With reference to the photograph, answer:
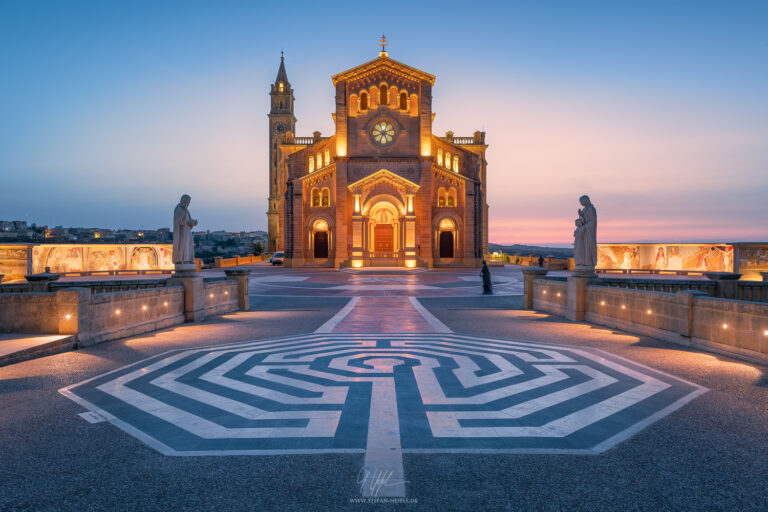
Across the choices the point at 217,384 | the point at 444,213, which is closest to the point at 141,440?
the point at 217,384

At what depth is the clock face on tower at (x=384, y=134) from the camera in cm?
4594

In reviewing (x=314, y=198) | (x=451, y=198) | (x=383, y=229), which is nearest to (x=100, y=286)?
(x=314, y=198)

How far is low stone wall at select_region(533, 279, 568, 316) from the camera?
1433cm

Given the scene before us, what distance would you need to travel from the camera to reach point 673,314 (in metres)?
9.98

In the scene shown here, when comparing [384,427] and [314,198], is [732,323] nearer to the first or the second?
[384,427]

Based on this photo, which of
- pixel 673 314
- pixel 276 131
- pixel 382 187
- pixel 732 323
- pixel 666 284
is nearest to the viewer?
pixel 732 323

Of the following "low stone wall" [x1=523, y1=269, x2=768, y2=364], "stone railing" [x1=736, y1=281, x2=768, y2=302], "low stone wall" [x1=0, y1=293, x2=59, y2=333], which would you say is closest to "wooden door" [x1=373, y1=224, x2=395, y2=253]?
"low stone wall" [x1=523, y1=269, x2=768, y2=364]

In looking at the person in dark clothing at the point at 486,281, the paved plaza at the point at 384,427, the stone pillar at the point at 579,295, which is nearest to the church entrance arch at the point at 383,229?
the person in dark clothing at the point at 486,281

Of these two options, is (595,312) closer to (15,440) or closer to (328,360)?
(328,360)

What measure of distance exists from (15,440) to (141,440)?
1.46 metres

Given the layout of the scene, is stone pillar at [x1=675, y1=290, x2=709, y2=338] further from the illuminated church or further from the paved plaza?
the illuminated church

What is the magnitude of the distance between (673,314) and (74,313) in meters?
14.3

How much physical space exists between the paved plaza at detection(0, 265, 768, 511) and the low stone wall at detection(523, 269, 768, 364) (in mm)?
533

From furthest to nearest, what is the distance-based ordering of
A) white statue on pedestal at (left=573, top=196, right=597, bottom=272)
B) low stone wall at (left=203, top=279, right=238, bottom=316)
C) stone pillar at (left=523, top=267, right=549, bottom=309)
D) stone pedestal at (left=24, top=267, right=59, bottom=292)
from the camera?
stone pillar at (left=523, top=267, right=549, bottom=309) < low stone wall at (left=203, top=279, right=238, bottom=316) < stone pedestal at (left=24, top=267, right=59, bottom=292) < white statue on pedestal at (left=573, top=196, right=597, bottom=272)
